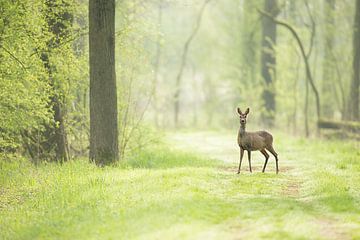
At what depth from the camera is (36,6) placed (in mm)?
16391

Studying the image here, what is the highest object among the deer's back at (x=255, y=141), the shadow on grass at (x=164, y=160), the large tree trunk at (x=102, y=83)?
the large tree trunk at (x=102, y=83)

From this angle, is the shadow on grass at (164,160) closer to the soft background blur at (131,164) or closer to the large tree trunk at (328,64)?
the soft background blur at (131,164)

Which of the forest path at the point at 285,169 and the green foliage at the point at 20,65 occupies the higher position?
the green foliage at the point at 20,65

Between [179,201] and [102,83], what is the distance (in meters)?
6.21

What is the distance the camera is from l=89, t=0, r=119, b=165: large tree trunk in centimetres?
1697

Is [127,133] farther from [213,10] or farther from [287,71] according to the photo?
[213,10]

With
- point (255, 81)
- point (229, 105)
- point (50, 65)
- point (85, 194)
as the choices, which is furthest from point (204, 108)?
point (85, 194)

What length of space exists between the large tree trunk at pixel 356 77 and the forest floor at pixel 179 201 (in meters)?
9.79

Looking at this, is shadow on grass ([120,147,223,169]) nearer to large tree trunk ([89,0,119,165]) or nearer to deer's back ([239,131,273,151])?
large tree trunk ([89,0,119,165])

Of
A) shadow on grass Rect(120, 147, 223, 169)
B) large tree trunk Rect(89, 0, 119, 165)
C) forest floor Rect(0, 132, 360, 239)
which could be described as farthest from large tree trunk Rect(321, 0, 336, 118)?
large tree trunk Rect(89, 0, 119, 165)

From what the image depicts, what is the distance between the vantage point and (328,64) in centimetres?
3425

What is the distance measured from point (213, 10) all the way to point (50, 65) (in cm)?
3007

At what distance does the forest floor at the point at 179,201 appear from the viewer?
10312mm

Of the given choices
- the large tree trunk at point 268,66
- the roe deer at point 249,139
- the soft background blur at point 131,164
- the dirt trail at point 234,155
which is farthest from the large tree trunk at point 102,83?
the large tree trunk at point 268,66
